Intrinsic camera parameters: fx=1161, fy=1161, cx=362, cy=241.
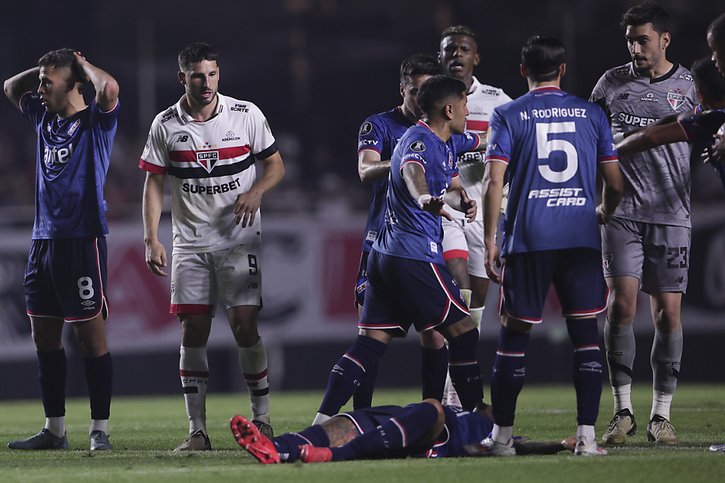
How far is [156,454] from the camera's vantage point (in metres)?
6.46

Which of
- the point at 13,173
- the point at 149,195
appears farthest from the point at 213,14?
the point at 149,195

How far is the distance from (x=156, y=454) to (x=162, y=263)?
1.15m

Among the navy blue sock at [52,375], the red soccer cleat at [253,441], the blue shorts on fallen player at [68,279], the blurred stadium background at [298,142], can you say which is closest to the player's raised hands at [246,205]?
the blue shorts on fallen player at [68,279]

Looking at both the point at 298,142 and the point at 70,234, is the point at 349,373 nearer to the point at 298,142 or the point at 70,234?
the point at 70,234

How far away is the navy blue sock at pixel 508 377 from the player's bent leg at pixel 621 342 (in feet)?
4.74

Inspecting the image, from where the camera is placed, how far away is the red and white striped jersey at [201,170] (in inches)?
276

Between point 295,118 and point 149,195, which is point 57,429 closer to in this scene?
point 149,195

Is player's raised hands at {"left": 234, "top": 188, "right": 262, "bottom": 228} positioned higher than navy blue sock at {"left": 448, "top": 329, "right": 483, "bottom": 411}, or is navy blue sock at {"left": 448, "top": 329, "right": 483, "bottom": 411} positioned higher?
player's raised hands at {"left": 234, "top": 188, "right": 262, "bottom": 228}

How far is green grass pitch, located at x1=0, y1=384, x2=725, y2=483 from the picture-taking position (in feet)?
16.5

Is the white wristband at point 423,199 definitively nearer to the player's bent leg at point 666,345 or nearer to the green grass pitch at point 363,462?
the green grass pitch at point 363,462

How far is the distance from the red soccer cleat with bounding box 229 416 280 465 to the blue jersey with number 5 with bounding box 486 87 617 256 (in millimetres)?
1559

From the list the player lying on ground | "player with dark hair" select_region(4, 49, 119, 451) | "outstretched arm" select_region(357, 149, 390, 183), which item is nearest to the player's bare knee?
"outstretched arm" select_region(357, 149, 390, 183)

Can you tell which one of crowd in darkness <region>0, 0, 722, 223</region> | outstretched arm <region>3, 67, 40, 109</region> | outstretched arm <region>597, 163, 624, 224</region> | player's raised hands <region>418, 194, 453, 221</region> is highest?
crowd in darkness <region>0, 0, 722, 223</region>

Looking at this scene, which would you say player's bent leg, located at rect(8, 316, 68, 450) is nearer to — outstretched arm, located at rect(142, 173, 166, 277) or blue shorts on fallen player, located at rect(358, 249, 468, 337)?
outstretched arm, located at rect(142, 173, 166, 277)
